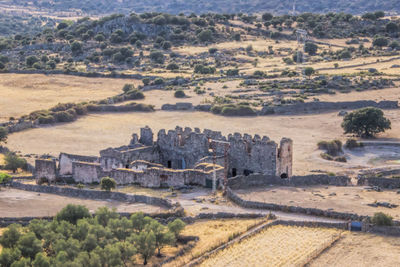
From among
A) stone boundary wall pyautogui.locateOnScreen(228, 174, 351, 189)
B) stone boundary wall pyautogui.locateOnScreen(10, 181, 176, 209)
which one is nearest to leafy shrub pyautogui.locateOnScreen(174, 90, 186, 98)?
stone boundary wall pyautogui.locateOnScreen(10, 181, 176, 209)

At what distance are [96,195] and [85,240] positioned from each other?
9.60 metres

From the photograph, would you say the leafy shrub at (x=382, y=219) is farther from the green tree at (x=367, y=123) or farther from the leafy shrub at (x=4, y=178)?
the green tree at (x=367, y=123)

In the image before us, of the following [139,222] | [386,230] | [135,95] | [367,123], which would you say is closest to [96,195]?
[139,222]

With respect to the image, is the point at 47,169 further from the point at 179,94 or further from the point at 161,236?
the point at 179,94

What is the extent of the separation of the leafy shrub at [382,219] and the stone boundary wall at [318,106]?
34.9 metres

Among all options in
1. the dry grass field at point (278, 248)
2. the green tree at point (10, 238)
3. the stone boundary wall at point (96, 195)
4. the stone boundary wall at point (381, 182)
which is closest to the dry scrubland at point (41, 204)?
the stone boundary wall at point (96, 195)

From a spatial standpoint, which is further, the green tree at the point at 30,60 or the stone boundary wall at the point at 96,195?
the green tree at the point at 30,60

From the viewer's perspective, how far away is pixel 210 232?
31.9m

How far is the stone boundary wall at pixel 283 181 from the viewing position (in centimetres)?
3888

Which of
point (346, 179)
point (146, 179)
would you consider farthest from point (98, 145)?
point (346, 179)

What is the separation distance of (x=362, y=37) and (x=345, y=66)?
1044 inches

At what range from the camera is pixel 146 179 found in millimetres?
39625

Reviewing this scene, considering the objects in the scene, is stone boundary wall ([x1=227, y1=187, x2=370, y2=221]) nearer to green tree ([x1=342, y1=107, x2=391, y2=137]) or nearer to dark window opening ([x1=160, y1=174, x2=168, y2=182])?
dark window opening ([x1=160, y1=174, x2=168, y2=182])

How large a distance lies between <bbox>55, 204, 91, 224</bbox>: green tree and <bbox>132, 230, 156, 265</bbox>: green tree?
14.2ft
